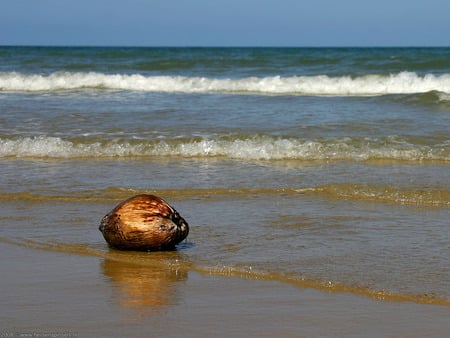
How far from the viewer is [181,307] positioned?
440 centimetres

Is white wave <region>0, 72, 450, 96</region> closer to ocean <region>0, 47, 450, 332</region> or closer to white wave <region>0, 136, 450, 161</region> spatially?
ocean <region>0, 47, 450, 332</region>

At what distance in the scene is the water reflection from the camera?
4512 mm

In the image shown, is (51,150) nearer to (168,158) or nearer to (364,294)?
(168,158)

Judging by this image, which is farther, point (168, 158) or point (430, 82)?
point (430, 82)

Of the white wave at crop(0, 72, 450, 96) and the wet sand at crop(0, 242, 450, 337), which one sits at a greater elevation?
the white wave at crop(0, 72, 450, 96)

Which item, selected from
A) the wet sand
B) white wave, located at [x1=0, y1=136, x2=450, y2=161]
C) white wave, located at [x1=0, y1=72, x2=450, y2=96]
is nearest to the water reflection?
the wet sand

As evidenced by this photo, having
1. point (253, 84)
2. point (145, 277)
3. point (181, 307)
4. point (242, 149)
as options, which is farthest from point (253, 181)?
point (253, 84)

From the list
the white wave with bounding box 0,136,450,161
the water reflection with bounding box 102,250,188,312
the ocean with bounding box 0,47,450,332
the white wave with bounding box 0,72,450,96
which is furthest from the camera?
the white wave with bounding box 0,72,450,96

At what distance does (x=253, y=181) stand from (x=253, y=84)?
506 inches

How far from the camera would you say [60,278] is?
502 centimetres

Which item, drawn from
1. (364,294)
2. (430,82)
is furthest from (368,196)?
(430,82)

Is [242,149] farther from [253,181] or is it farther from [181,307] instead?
[181,307]

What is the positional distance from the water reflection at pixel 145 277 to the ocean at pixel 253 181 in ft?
0.10

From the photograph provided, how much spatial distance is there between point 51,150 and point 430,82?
512 inches
